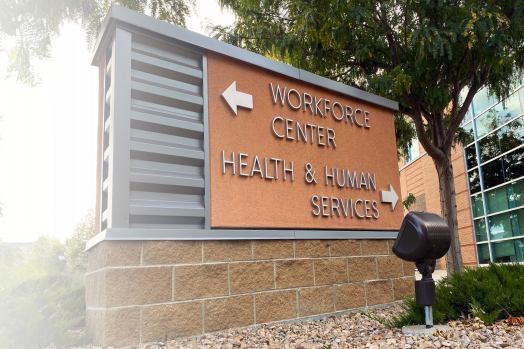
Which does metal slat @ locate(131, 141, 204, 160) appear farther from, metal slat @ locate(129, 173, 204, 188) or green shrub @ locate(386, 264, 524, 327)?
green shrub @ locate(386, 264, 524, 327)

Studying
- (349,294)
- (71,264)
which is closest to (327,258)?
(349,294)

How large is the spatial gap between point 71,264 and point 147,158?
131 feet

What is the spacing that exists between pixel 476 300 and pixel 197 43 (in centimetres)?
388

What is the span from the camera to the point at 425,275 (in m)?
3.52

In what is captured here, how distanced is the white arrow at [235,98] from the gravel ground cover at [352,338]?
2426 millimetres

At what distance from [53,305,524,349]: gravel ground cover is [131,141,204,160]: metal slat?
176cm

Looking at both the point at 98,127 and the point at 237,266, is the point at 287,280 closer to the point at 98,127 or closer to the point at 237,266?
the point at 237,266

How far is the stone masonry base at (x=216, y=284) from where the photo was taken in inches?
136

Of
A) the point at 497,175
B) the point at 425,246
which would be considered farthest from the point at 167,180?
the point at 497,175

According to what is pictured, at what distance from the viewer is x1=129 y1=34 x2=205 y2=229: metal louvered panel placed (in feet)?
12.6

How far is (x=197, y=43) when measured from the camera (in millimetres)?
4441

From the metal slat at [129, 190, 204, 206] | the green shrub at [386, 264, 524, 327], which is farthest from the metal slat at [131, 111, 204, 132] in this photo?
the green shrub at [386, 264, 524, 327]

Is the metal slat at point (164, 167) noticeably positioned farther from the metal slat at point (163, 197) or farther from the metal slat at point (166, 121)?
the metal slat at point (166, 121)

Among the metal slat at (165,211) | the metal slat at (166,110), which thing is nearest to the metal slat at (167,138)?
the metal slat at (166,110)
